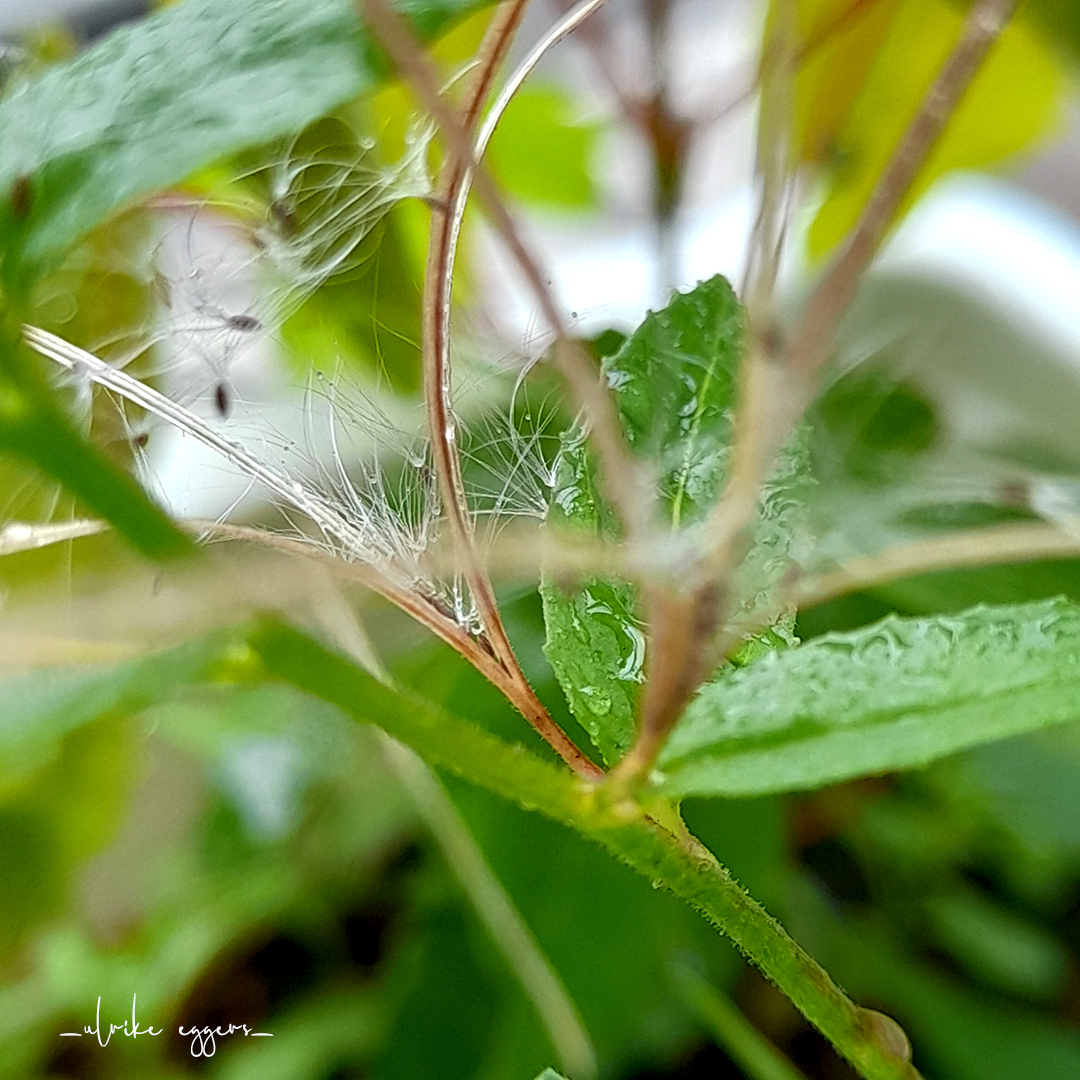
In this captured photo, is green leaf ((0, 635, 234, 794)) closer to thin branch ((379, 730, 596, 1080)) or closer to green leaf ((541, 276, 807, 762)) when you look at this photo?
green leaf ((541, 276, 807, 762))

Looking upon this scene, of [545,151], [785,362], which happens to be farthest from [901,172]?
[545,151]

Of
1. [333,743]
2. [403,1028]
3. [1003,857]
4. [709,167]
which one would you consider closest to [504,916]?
[403,1028]

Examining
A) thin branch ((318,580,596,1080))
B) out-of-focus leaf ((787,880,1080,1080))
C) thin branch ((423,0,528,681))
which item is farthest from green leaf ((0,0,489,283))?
out-of-focus leaf ((787,880,1080,1080))

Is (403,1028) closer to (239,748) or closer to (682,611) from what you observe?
(239,748)

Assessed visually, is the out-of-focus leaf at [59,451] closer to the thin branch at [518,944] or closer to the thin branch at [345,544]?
the thin branch at [345,544]

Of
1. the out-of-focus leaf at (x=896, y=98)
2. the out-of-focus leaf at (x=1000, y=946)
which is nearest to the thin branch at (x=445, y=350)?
the out-of-focus leaf at (x=896, y=98)
